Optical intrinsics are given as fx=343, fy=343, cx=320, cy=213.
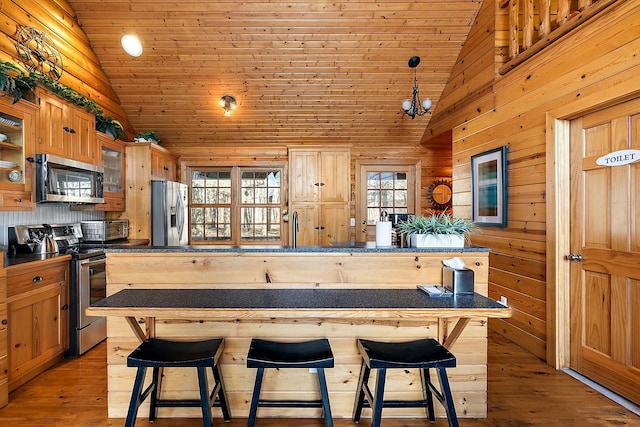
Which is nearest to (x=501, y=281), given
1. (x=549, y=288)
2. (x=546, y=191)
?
(x=549, y=288)

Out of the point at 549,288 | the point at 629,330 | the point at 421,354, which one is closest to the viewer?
the point at 421,354

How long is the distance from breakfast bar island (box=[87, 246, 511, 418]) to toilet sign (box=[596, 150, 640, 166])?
118cm

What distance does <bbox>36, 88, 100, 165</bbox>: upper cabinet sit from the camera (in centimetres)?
291

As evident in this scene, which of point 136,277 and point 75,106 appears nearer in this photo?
point 136,277

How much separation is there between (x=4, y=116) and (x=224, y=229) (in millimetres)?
3260

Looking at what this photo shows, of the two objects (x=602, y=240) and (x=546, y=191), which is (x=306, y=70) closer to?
(x=546, y=191)

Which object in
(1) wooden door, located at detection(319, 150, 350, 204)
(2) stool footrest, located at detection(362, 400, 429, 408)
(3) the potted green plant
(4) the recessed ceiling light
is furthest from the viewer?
(1) wooden door, located at detection(319, 150, 350, 204)

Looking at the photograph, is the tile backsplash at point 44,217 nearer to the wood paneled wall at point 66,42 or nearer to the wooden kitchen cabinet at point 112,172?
the wooden kitchen cabinet at point 112,172

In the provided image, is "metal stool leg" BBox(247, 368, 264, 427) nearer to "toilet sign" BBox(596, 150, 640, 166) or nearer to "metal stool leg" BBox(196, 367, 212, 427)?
"metal stool leg" BBox(196, 367, 212, 427)

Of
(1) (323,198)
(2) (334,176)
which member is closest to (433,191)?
(2) (334,176)

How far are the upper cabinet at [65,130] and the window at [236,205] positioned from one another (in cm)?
195

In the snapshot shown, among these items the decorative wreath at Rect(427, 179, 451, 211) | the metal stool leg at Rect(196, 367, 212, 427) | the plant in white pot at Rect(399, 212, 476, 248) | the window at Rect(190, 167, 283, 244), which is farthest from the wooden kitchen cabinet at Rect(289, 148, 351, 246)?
the metal stool leg at Rect(196, 367, 212, 427)

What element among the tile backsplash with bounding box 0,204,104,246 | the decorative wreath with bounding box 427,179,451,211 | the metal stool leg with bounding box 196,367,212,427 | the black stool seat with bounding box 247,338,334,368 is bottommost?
the metal stool leg with bounding box 196,367,212,427

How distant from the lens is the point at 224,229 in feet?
18.2
